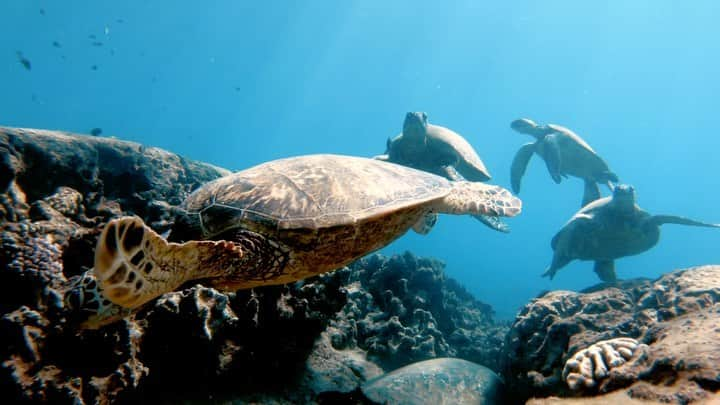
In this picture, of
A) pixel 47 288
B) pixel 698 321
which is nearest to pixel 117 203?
pixel 47 288

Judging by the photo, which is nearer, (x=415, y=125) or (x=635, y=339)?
(x=635, y=339)

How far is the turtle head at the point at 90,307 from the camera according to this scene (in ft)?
7.32

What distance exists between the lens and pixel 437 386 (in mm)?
3865

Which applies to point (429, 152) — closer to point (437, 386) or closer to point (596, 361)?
point (437, 386)

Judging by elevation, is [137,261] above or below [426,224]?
below

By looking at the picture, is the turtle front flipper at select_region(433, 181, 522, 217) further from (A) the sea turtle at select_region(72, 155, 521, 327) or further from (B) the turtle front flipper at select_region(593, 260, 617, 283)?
(B) the turtle front flipper at select_region(593, 260, 617, 283)

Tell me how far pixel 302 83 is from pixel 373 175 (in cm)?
13940

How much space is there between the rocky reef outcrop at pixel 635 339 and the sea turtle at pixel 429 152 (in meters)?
4.63

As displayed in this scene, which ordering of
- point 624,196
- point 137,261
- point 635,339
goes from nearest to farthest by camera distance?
point 137,261 < point 635,339 < point 624,196

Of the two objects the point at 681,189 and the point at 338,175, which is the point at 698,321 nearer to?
the point at 338,175

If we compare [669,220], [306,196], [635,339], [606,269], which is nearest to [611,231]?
[606,269]

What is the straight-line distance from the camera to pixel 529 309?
5.20m

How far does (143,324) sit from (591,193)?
1614 centimetres

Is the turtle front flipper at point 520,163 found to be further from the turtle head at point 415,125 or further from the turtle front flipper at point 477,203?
the turtle front flipper at point 477,203
